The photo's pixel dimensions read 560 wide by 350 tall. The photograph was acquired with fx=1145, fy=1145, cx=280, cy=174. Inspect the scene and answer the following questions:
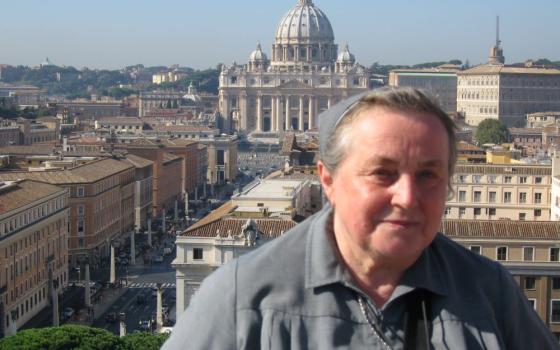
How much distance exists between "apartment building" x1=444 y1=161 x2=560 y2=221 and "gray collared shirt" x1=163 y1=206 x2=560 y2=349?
96.2 feet

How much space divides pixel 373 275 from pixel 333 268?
0.11 meters

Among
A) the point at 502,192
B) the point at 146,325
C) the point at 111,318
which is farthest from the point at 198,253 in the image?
the point at 502,192

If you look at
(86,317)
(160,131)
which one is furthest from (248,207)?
(160,131)

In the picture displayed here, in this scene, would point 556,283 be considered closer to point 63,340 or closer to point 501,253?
point 501,253

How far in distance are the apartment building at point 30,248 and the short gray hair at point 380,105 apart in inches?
841

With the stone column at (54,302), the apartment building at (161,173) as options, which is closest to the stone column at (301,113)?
the apartment building at (161,173)

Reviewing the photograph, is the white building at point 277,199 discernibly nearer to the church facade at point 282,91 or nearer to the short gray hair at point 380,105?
the short gray hair at point 380,105

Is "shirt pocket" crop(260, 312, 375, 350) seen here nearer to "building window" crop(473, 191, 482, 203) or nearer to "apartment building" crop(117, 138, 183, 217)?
"building window" crop(473, 191, 482, 203)

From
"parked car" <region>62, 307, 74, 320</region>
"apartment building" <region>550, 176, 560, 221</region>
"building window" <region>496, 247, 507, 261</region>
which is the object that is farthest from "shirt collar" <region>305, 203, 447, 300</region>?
"apartment building" <region>550, 176, 560, 221</region>

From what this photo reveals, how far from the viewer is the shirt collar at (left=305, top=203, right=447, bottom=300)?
235 cm

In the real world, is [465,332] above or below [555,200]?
above

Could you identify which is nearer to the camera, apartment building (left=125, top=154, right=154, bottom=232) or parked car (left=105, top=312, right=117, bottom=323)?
parked car (left=105, top=312, right=117, bottom=323)

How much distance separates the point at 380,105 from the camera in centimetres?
238

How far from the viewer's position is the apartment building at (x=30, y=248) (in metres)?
26.2
